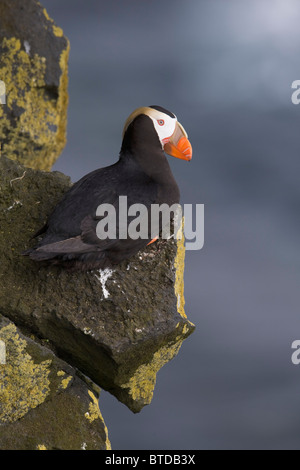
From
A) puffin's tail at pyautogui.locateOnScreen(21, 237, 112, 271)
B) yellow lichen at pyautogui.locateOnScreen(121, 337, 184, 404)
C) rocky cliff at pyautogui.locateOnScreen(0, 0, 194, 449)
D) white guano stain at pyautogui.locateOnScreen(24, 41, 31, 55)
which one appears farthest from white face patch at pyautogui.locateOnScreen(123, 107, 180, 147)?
white guano stain at pyautogui.locateOnScreen(24, 41, 31, 55)

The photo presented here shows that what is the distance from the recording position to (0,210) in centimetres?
587

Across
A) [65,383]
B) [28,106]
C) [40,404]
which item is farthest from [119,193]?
[28,106]

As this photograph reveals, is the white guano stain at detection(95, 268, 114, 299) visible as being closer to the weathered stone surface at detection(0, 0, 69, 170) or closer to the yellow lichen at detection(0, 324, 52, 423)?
the yellow lichen at detection(0, 324, 52, 423)

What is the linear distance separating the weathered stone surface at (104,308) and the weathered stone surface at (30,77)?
225 cm

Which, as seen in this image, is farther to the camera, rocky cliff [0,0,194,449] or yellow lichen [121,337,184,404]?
yellow lichen [121,337,184,404]

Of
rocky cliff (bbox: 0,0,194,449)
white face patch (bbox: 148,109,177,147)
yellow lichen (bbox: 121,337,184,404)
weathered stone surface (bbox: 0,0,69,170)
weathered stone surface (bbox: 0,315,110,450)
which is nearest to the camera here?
weathered stone surface (bbox: 0,315,110,450)

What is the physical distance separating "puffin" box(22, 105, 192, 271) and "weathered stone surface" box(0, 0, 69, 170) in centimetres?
258

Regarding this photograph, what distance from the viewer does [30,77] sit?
795cm

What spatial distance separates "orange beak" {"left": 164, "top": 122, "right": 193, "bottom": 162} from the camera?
18.6 feet

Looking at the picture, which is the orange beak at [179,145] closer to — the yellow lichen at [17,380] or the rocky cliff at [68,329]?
the rocky cliff at [68,329]

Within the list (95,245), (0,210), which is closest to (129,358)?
(95,245)

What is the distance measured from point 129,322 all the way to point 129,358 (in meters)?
0.28
